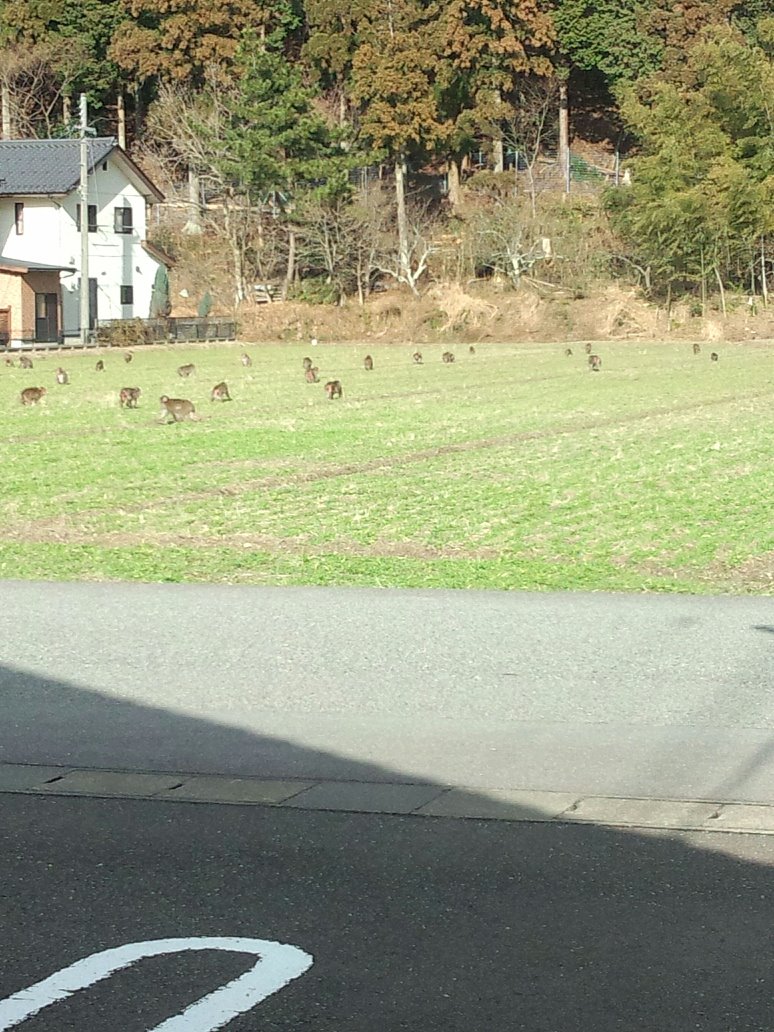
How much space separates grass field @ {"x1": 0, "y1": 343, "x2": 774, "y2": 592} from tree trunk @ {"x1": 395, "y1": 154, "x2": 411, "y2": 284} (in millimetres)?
31542

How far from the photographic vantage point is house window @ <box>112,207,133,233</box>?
6112 centimetres

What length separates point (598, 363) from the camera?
38219 millimetres

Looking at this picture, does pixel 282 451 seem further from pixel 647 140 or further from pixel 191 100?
pixel 191 100

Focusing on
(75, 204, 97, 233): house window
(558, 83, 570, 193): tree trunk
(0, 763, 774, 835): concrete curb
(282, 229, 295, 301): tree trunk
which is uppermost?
(558, 83, 570, 193): tree trunk

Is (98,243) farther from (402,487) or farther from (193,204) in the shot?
(402,487)

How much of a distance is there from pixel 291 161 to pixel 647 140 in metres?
14.0

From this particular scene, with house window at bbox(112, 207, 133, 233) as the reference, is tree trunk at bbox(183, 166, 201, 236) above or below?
above

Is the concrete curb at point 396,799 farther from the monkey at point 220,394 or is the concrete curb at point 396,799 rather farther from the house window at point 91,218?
the house window at point 91,218

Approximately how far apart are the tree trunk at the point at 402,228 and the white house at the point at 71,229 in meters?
9.82

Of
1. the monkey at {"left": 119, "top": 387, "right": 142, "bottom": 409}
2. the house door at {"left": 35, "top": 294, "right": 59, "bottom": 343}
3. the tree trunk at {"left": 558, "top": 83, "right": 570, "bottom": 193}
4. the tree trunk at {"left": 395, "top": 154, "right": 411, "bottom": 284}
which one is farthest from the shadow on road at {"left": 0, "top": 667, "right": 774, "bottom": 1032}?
the tree trunk at {"left": 558, "top": 83, "right": 570, "bottom": 193}

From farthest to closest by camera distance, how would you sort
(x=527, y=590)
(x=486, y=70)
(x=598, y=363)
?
(x=486, y=70), (x=598, y=363), (x=527, y=590)

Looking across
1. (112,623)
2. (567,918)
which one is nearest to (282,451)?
(112,623)

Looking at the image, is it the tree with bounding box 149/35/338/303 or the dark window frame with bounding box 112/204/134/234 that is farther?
the dark window frame with bounding box 112/204/134/234

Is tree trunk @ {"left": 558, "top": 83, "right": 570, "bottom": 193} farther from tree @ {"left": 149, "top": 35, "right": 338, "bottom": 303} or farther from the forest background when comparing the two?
tree @ {"left": 149, "top": 35, "right": 338, "bottom": 303}
